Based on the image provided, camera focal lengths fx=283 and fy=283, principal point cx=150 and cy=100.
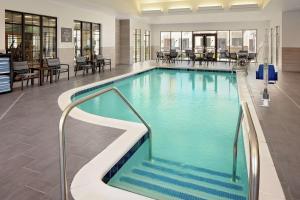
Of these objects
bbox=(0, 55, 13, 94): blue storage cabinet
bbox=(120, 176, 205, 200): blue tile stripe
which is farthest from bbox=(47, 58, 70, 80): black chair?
bbox=(120, 176, 205, 200): blue tile stripe

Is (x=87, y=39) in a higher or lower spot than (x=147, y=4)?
lower

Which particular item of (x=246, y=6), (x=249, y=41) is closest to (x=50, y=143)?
(x=246, y=6)

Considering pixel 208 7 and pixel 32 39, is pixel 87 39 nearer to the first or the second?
pixel 32 39

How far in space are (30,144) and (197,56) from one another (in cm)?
1714

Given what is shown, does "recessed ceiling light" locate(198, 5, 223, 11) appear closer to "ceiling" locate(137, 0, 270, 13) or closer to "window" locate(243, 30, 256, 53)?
"ceiling" locate(137, 0, 270, 13)

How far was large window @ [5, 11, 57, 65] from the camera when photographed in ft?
28.3

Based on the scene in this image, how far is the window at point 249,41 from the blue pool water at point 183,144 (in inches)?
436

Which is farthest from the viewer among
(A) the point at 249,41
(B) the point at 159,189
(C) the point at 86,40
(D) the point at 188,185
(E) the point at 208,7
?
(A) the point at 249,41

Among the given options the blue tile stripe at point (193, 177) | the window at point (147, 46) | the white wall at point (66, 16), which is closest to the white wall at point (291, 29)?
the white wall at point (66, 16)

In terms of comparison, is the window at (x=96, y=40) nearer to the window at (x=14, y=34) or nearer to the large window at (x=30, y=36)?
the large window at (x=30, y=36)

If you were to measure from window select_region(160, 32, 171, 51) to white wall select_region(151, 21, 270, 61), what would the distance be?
11.9 inches

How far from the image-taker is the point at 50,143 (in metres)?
3.82

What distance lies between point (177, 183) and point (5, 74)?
623 cm

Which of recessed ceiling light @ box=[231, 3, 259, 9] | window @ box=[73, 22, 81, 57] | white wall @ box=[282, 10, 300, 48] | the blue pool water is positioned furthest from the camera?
recessed ceiling light @ box=[231, 3, 259, 9]
